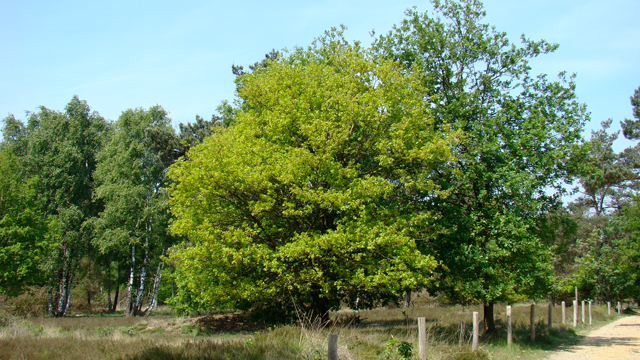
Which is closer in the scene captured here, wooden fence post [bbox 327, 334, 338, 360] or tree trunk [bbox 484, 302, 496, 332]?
wooden fence post [bbox 327, 334, 338, 360]

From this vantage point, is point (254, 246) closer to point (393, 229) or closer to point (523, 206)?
point (393, 229)

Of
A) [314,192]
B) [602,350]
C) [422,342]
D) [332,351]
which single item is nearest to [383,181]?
[314,192]

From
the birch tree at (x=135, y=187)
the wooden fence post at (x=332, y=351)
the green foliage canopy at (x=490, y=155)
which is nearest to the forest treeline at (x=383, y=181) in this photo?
the green foliage canopy at (x=490, y=155)

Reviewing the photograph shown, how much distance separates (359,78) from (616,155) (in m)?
47.7

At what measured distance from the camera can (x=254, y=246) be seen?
13.5 meters

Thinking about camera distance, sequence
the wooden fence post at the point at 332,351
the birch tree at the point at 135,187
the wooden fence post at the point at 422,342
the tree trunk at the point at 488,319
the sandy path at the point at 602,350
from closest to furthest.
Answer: the wooden fence post at the point at 332,351 < the wooden fence post at the point at 422,342 < the sandy path at the point at 602,350 < the tree trunk at the point at 488,319 < the birch tree at the point at 135,187

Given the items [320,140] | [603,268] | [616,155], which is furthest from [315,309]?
[616,155]

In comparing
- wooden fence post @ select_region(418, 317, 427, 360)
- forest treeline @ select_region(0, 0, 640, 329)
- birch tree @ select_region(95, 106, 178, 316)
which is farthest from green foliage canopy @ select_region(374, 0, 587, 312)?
birch tree @ select_region(95, 106, 178, 316)

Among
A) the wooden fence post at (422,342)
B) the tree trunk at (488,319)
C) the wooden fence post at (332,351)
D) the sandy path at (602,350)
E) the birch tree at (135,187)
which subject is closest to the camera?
the wooden fence post at (332,351)

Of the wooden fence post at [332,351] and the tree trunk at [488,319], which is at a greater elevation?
the wooden fence post at [332,351]

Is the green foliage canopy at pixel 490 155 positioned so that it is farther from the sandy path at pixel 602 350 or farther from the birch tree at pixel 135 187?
the birch tree at pixel 135 187

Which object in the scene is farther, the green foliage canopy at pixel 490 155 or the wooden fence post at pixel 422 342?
the green foliage canopy at pixel 490 155

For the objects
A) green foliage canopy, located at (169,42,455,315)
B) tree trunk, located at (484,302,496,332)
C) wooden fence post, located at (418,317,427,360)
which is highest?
green foliage canopy, located at (169,42,455,315)

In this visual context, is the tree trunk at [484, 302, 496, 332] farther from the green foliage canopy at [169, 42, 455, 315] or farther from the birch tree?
the birch tree
